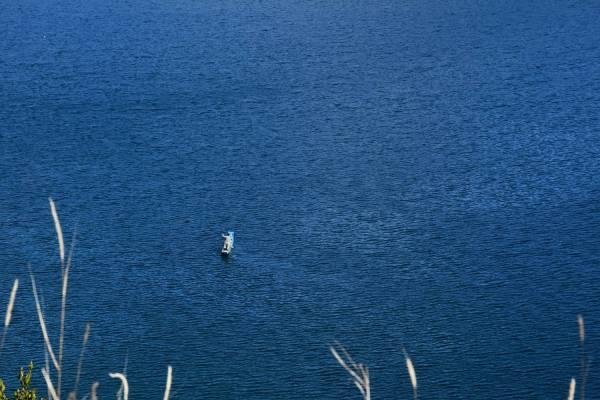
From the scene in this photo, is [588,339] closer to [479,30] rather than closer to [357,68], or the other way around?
[357,68]

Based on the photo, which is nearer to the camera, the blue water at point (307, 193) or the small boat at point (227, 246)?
the blue water at point (307, 193)

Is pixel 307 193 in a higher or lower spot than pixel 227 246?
higher

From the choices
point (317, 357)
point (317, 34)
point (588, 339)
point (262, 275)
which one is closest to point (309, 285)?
point (262, 275)

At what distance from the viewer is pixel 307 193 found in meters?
37.7

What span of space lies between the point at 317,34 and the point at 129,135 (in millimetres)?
15827

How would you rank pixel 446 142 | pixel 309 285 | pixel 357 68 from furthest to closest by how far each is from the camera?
1. pixel 357 68
2. pixel 446 142
3. pixel 309 285

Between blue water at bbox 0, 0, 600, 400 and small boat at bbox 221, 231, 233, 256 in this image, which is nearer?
blue water at bbox 0, 0, 600, 400

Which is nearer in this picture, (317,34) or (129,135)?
(129,135)

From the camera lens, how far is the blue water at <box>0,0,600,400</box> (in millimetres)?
29266

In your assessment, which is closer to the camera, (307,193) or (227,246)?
(227,246)

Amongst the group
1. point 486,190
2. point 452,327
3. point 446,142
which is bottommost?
point 452,327

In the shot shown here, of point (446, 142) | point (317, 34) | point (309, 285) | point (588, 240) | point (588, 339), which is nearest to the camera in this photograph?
point (588, 339)

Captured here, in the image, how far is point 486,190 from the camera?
38125mm

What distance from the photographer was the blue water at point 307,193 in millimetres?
29266
